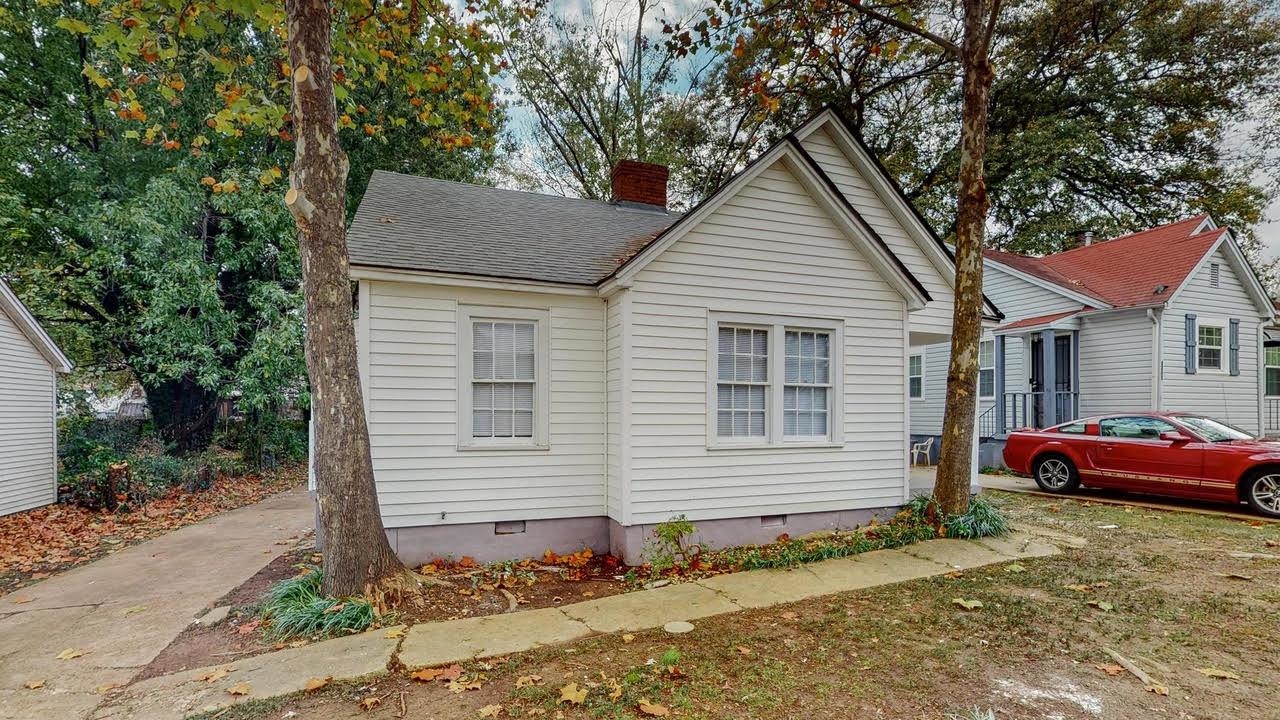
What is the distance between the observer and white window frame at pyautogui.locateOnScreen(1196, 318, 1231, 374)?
14.0 meters

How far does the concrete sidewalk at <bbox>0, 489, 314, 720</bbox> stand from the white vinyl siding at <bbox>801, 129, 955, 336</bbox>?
9.64 m

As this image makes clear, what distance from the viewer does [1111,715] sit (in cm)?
341

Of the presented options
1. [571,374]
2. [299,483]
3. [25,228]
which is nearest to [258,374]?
[299,483]

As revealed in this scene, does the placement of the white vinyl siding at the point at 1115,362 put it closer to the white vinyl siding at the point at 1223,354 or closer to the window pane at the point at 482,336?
the white vinyl siding at the point at 1223,354

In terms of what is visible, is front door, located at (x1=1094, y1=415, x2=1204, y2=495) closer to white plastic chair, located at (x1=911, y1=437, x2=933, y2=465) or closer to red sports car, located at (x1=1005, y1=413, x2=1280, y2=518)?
red sports car, located at (x1=1005, y1=413, x2=1280, y2=518)

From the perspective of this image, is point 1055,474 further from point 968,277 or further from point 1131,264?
point 1131,264

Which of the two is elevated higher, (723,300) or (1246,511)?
(723,300)

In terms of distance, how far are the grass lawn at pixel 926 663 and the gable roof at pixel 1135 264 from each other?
1059 centimetres

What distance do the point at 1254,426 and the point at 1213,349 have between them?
8.05 feet

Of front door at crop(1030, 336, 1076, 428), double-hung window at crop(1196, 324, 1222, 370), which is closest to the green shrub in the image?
front door at crop(1030, 336, 1076, 428)

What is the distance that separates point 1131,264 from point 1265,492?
345 inches

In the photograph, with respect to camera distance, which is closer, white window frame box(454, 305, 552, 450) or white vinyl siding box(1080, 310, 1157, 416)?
white window frame box(454, 305, 552, 450)

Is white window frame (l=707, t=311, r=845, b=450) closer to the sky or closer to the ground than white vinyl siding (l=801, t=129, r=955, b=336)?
closer to the ground

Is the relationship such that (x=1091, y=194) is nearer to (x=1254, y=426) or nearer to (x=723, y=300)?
(x=1254, y=426)
